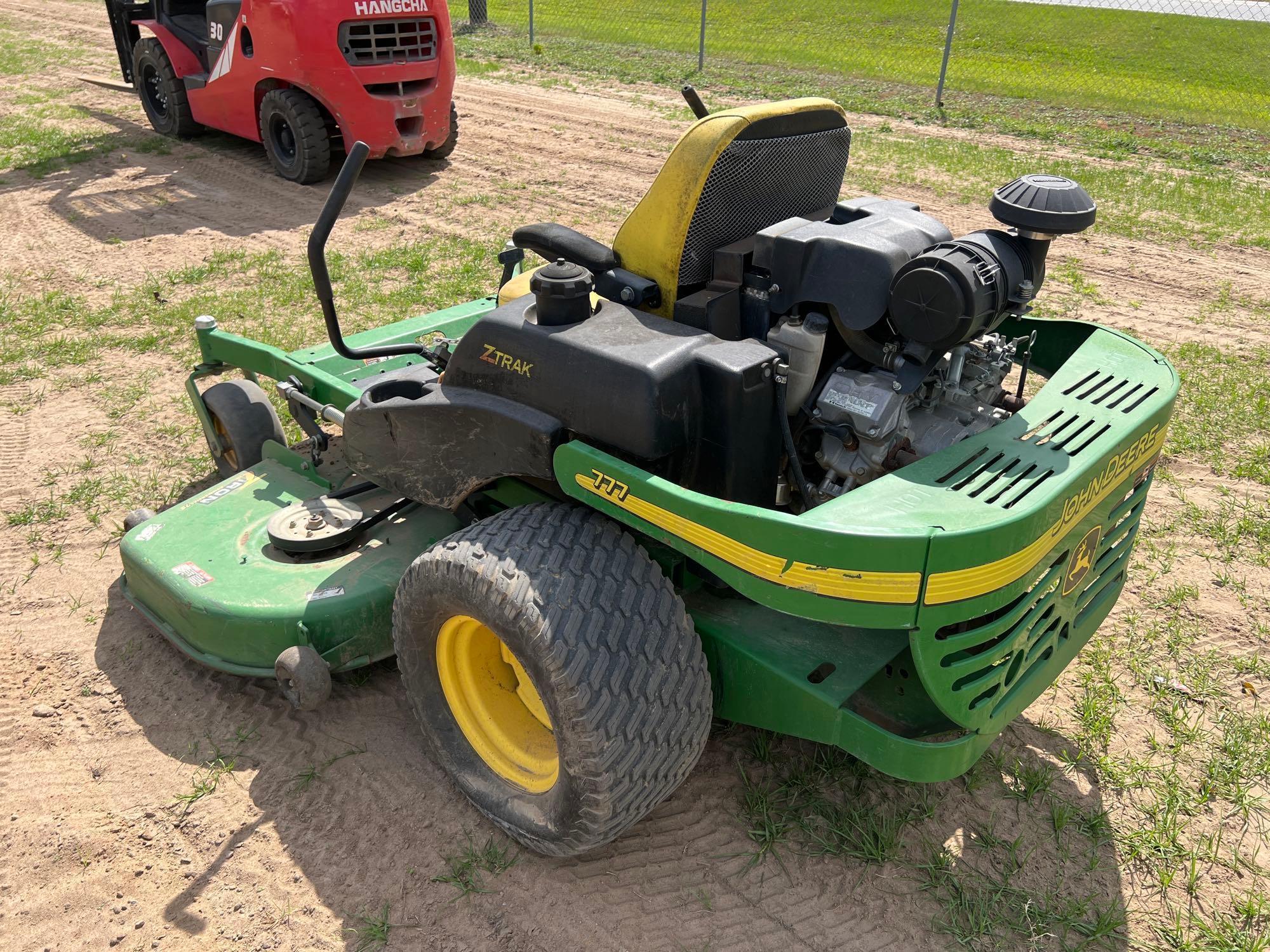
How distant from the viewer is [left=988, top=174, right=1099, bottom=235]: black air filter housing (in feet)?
8.40

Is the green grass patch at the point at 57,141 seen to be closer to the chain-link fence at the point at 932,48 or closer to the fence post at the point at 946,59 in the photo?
the chain-link fence at the point at 932,48

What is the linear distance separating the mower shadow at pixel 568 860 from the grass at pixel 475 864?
0.02 m

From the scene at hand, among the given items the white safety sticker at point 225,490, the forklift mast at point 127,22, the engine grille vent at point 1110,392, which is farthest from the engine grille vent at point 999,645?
the forklift mast at point 127,22

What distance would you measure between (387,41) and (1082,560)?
24.0 feet

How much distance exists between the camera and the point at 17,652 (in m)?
3.50

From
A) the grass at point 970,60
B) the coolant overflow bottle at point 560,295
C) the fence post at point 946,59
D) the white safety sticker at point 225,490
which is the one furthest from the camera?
the fence post at point 946,59

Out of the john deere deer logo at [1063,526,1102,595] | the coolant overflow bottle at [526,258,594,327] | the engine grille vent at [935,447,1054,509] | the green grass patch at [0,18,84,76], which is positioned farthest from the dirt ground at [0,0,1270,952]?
the green grass patch at [0,18,84,76]

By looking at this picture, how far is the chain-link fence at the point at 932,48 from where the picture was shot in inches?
520

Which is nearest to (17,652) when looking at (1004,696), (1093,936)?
(1004,696)

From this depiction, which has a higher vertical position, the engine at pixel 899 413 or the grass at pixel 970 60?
the engine at pixel 899 413

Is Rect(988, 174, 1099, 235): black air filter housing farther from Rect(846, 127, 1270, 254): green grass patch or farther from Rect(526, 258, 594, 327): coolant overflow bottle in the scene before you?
Rect(846, 127, 1270, 254): green grass patch

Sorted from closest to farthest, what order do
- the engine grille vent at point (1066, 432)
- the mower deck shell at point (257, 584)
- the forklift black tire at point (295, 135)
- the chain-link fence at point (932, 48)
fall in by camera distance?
1. the engine grille vent at point (1066, 432)
2. the mower deck shell at point (257, 584)
3. the forklift black tire at point (295, 135)
4. the chain-link fence at point (932, 48)

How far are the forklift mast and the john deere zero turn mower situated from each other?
29.5ft

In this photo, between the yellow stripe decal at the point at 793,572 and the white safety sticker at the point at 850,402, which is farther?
the white safety sticker at the point at 850,402
